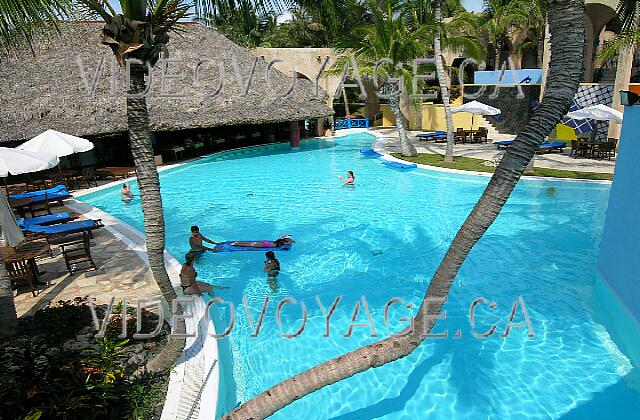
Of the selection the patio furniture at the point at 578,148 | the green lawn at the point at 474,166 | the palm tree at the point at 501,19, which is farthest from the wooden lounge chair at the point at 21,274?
the palm tree at the point at 501,19

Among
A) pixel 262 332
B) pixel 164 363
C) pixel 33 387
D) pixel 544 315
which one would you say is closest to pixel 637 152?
pixel 544 315

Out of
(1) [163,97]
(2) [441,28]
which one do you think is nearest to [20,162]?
(1) [163,97]

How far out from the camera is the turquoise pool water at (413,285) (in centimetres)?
656

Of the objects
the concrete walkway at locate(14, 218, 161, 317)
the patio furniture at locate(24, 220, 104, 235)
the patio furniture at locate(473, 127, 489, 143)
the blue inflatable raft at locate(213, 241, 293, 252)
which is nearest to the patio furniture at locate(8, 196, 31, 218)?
the patio furniture at locate(24, 220, 104, 235)

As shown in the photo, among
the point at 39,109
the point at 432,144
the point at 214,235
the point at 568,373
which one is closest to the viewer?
the point at 568,373

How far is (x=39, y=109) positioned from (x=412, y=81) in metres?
16.7

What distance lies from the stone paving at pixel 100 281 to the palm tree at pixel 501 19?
94.0 feet

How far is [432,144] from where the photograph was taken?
26172 mm

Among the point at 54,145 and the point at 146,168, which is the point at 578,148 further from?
the point at 54,145

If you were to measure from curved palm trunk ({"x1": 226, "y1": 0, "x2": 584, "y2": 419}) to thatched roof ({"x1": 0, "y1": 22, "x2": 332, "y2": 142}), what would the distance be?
15.1m

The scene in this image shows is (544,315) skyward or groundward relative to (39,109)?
groundward

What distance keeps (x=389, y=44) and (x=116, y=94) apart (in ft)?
40.9

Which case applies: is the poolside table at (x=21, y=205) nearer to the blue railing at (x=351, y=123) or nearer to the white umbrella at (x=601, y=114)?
the white umbrella at (x=601, y=114)

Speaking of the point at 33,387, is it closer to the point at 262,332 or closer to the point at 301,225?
the point at 262,332
